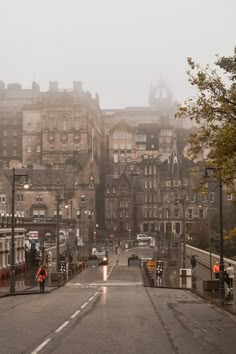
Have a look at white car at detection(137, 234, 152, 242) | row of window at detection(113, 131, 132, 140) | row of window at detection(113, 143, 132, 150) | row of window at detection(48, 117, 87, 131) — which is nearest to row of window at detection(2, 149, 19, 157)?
row of window at detection(48, 117, 87, 131)

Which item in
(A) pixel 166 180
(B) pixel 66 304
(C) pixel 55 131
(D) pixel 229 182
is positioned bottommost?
(B) pixel 66 304

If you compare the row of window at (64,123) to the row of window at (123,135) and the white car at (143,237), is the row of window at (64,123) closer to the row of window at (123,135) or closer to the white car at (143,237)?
the row of window at (123,135)

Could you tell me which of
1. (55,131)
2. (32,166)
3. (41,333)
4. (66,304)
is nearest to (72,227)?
(32,166)

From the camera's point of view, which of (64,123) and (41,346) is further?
(64,123)

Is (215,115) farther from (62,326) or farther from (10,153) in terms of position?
(10,153)

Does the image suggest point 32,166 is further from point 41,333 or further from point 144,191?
point 41,333

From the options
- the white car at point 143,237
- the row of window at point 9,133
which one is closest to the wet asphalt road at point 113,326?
the white car at point 143,237

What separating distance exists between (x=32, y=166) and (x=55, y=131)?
85.6ft

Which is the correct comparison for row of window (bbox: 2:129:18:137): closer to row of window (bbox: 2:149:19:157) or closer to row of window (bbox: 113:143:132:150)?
row of window (bbox: 2:149:19:157)

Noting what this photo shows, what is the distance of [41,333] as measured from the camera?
727 inches

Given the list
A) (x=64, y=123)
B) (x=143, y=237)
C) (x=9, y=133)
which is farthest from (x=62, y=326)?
(x=9, y=133)

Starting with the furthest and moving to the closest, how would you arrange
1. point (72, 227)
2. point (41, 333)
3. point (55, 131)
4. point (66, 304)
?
point (55, 131)
point (72, 227)
point (66, 304)
point (41, 333)

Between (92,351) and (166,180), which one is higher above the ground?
(166,180)

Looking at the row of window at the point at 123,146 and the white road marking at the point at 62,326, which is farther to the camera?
the row of window at the point at 123,146
